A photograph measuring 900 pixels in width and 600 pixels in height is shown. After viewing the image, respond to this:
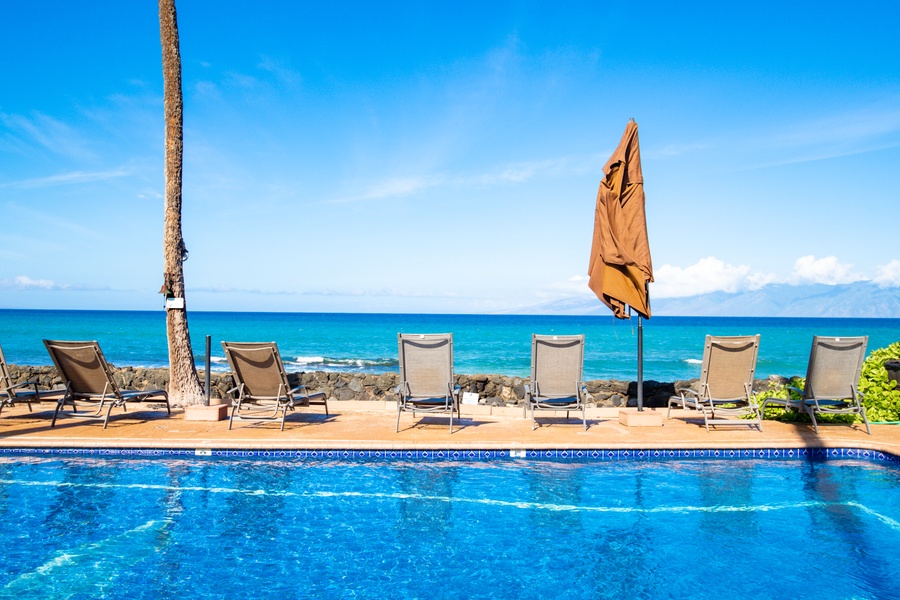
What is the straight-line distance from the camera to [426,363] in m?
7.10

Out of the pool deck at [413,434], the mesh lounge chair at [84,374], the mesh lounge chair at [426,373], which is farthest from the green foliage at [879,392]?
the mesh lounge chair at [84,374]

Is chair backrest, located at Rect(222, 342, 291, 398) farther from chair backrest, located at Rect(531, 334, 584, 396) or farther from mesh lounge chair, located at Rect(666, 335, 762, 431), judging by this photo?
mesh lounge chair, located at Rect(666, 335, 762, 431)

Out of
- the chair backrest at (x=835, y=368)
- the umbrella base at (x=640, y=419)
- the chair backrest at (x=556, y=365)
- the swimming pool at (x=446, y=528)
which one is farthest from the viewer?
the umbrella base at (x=640, y=419)

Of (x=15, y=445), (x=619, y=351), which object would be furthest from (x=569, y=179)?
(x=15, y=445)

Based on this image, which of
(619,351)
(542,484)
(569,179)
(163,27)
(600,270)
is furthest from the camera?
(619,351)

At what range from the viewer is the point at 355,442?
6422 millimetres

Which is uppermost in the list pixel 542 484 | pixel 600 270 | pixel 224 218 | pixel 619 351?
pixel 224 218

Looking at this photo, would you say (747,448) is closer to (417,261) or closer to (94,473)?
(94,473)

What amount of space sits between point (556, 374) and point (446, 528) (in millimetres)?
3125

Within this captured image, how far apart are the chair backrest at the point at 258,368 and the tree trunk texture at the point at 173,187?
2015 millimetres

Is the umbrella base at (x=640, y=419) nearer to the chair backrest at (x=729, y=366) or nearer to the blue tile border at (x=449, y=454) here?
the chair backrest at (x=729, y=366)

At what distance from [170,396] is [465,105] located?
10.4 meters

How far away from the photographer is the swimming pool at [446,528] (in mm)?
3633

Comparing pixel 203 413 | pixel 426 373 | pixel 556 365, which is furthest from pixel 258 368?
pixel 556 365
